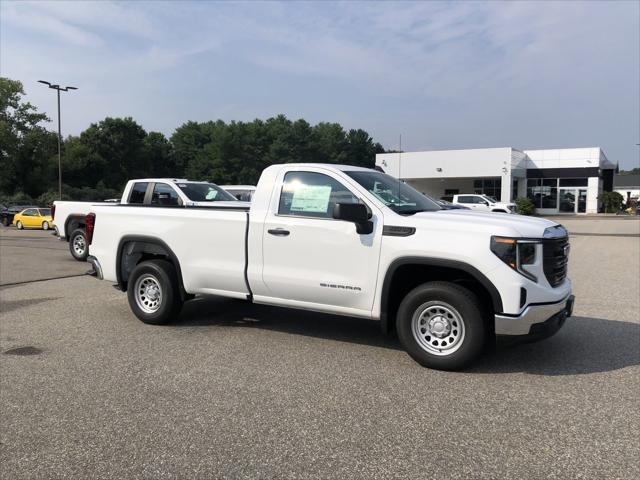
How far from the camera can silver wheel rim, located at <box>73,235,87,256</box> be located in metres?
14.1

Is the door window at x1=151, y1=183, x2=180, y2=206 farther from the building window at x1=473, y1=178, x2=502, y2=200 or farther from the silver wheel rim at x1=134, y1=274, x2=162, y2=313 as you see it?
the building window at x1=473, y1=178, x2=502, y2=200

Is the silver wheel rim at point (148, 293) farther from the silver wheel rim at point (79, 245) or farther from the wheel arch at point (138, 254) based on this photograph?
the silver wheel rim at point (79, 245)

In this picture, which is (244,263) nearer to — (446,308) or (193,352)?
(193,352)

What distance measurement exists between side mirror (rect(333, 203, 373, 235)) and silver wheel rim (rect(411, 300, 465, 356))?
93 cm

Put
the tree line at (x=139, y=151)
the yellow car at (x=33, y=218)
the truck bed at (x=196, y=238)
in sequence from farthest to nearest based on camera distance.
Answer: the tree line at (x=139, y=151), the yellow car at (x=33, y=218), the truck bed at (x=196, y=238)

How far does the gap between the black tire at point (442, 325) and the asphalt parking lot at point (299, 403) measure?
0.18 m

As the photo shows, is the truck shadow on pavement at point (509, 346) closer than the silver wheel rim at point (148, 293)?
Yes

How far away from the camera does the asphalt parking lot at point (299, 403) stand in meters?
3.37

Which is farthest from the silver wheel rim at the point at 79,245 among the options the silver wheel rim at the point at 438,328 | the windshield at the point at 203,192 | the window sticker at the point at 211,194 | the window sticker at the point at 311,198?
the silver wheel rim at the point at 438,328

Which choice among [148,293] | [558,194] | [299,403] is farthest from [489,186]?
[299,403]

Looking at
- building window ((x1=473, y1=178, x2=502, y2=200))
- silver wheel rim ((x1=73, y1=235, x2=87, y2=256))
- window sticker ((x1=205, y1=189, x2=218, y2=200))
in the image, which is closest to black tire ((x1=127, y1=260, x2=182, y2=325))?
window sticker ((x1=205, y1=189, x2=218, y2=200))

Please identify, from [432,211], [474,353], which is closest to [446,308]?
[474,353]

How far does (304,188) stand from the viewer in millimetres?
5797

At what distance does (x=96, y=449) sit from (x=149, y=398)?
861mm
